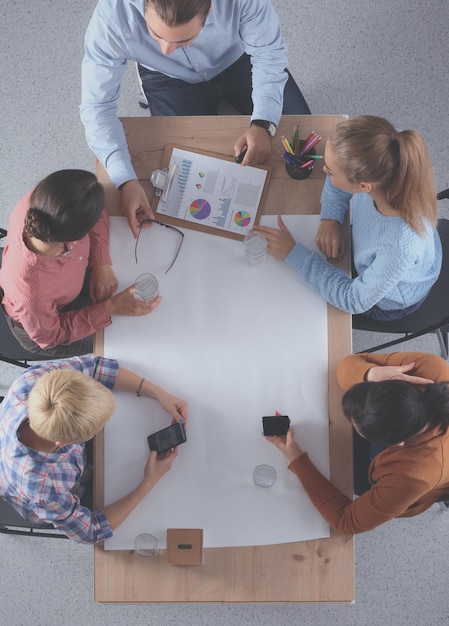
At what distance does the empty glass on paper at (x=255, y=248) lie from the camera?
1511 millimetres

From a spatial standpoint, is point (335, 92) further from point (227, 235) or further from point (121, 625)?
point (121, 625)

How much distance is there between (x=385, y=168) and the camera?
4.38 feet

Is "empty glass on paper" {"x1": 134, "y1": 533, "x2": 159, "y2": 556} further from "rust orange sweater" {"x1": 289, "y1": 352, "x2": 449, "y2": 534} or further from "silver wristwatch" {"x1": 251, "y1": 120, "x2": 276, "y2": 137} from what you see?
"silver wristwatch" {"x1": 251, "y1": 120, "x2": 276, "y2": 137}

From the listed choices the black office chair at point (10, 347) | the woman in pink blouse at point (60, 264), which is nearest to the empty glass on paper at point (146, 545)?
the woman in pink blouse at point (60, 264)

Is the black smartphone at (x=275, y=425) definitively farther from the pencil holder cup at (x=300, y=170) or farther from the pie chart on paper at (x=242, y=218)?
the pencil holder cup at (x=300, y=170)

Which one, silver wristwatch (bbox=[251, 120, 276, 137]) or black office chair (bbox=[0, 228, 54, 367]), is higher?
silver wristwatch (bbox=[251, 120, 276, 137])

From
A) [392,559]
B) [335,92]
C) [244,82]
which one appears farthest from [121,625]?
[335,92]

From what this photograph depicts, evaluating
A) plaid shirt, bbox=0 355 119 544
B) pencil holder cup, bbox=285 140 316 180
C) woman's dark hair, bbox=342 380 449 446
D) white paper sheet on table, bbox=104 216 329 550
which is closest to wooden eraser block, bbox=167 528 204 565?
white paper sheet on table, bbox=104 216 329 550

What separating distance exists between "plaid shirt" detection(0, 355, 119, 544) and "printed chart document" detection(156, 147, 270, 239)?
0.46 meters

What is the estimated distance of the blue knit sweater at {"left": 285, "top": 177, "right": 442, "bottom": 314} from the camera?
1.44 m

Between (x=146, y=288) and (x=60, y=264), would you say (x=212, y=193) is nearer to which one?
(x=146, y=288)

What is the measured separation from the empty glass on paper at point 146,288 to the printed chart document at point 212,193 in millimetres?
178

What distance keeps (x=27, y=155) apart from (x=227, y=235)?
4.30ft

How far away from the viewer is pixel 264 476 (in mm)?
1406
